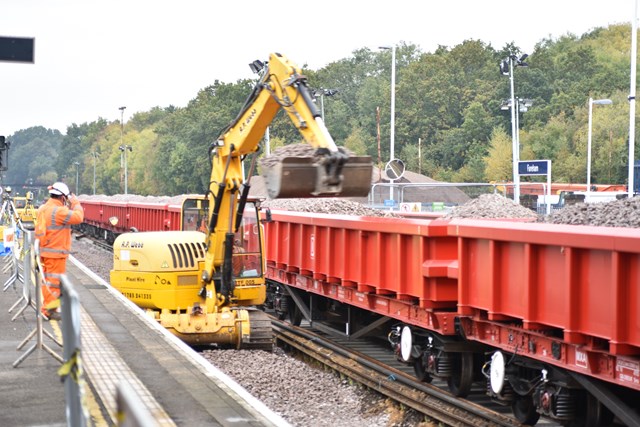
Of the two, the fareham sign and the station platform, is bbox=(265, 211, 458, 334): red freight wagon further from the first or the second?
the fareham sign

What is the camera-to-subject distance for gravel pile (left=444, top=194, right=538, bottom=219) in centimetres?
1762

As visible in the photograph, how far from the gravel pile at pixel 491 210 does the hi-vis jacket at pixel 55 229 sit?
21.3ft

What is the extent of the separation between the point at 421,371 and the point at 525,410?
2.80m

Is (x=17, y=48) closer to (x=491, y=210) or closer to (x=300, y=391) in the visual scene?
(x=300, y=391)

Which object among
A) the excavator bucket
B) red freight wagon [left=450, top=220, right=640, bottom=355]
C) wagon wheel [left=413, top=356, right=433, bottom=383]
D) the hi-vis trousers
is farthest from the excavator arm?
wagon wheel [left=413, top=356, right=433, bottom=383]

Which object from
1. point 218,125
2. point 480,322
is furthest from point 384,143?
point 480,322

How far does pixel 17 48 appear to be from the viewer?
11.2m

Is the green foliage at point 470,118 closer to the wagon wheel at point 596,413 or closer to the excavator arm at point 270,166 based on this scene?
the excavator arm at point 270,166

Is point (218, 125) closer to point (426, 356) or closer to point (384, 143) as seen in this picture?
point (384, 143)

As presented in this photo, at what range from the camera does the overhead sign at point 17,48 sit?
11.2m

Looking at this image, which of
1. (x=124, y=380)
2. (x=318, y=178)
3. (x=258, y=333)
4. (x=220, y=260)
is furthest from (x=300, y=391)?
(x=318, y=178)

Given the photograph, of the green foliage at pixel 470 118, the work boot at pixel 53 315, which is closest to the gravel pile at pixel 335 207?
the work boot at pixel 53 315

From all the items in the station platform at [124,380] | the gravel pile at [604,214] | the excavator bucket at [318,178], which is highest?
the excavator bucket at [318,178]

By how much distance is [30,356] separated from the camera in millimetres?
12273
